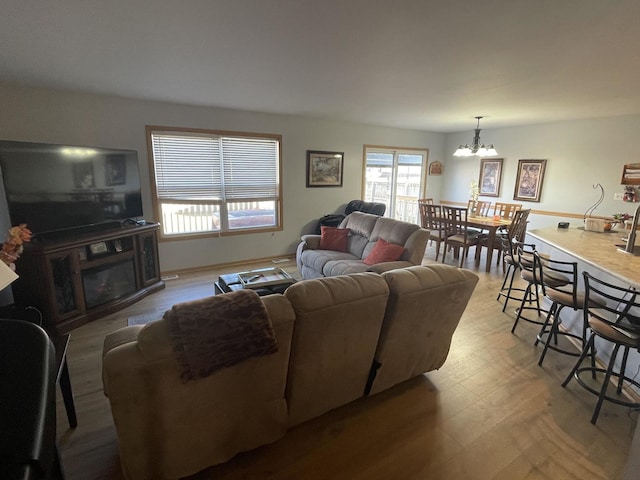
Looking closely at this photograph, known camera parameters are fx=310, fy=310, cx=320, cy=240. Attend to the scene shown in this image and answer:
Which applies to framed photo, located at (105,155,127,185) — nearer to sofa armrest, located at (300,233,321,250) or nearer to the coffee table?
the coffee table

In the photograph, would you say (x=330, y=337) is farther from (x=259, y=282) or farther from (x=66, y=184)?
(x=66, y=184)

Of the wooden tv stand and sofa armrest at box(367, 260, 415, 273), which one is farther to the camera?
sofa armrest at box(367, 260, 415, 273)

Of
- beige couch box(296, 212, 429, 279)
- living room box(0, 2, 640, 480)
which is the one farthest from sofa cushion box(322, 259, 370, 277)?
living room box(0, 2, 640, 480)

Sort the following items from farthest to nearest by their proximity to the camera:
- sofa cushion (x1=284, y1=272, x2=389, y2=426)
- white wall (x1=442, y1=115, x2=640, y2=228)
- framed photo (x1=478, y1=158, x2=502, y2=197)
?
framed photo (x1=478, y1=158, x2=502, y2=197) → white wall (x1=442, y1=115, x2=640, y2=228) → sofa cushion (x1=284, y1=272, x2=389, y2=426)

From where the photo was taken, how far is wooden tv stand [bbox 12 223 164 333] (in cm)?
278

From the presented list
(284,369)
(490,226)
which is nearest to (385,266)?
(284,369)

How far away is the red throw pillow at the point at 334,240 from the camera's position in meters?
4.09

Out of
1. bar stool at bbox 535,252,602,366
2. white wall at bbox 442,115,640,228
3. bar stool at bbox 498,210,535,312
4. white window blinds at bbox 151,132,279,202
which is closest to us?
bar stool at bbox 535,252,602,366

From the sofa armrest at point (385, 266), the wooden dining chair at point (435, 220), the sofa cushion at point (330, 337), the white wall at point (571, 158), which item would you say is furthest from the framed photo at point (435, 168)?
the sofa cushion at point (330, 337)

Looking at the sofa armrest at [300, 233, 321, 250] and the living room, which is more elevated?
the living room

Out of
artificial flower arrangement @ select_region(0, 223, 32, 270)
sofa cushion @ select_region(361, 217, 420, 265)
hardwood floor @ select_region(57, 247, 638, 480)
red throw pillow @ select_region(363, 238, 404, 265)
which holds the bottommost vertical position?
hardwood floor @ select_region(57, 247, 638, 480)

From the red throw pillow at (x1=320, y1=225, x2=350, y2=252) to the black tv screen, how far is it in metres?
2.37

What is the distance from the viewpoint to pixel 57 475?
43.4 inches

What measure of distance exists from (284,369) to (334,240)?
268 cm
